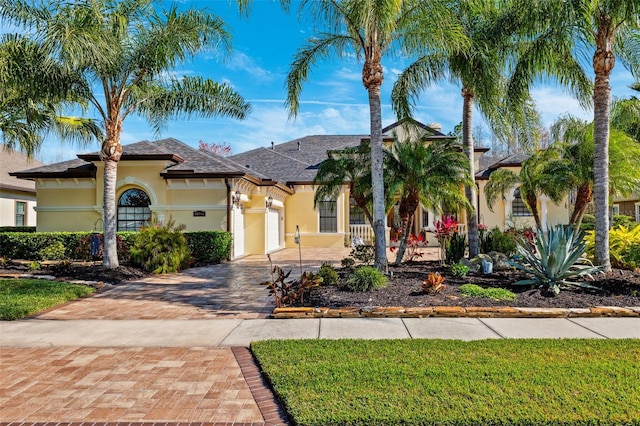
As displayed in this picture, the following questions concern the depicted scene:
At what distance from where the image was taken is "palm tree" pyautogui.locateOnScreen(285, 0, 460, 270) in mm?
8789

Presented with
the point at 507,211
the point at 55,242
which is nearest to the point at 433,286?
the point at 55,242

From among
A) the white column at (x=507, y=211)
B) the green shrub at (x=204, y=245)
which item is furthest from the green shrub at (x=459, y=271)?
the white column at (x=507, y=211)

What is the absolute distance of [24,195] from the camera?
25.5 metres

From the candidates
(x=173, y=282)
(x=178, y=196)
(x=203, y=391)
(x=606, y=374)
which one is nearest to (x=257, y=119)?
(x=178, y=196)

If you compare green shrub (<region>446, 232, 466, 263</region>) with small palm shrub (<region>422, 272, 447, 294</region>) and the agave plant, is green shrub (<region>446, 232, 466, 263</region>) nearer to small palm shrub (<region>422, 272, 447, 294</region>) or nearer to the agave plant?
the agave plant

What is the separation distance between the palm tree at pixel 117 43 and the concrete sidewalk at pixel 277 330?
6160mm

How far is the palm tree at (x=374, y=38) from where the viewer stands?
8.79 m

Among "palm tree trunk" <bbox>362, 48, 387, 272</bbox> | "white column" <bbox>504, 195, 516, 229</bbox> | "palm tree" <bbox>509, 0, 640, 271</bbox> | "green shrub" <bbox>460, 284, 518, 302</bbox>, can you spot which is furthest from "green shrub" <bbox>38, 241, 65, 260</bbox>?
"white column" <bbox>504, 195, 516, 229</bbox>

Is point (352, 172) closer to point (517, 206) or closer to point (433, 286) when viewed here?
point (433, 286)

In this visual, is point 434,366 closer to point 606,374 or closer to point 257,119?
point 606,374

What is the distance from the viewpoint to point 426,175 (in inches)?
444

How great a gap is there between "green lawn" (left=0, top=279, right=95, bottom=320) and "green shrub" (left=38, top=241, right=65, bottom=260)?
19.0 feet

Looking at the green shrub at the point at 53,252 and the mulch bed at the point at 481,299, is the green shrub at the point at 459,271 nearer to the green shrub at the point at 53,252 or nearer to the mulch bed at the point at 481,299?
→ the mulch bed at the point at 481,299

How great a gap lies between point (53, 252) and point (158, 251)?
541 cm
